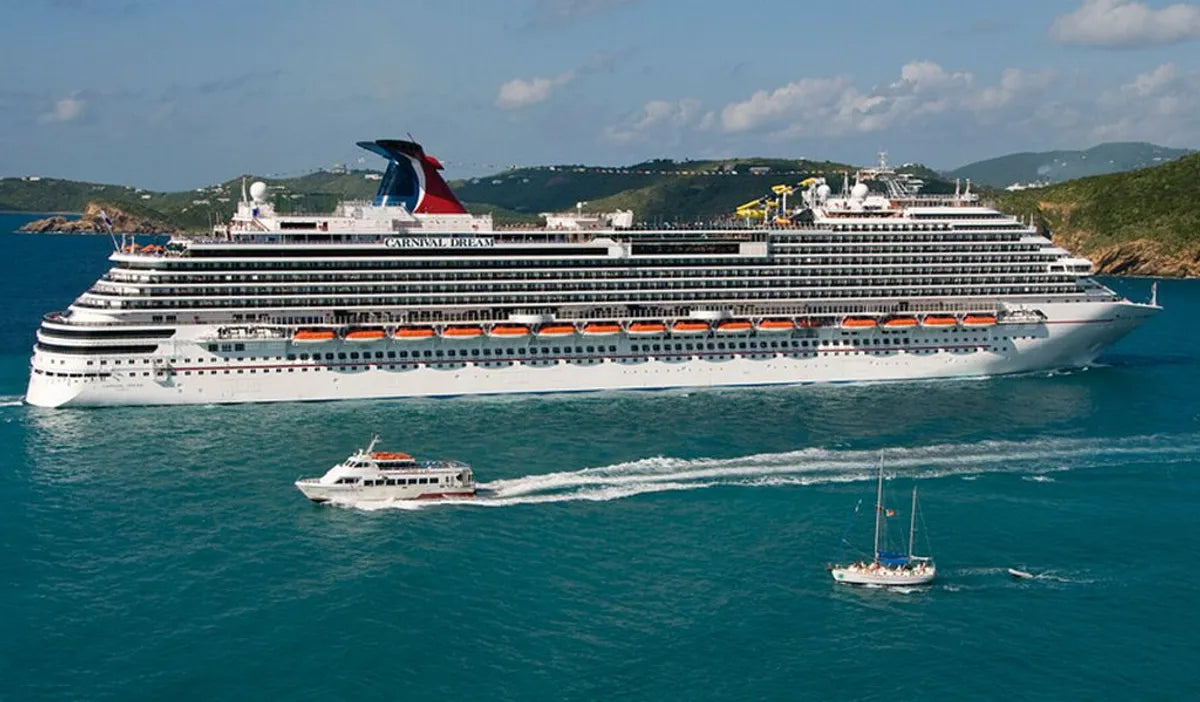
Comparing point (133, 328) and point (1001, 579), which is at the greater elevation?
point (133, 328)

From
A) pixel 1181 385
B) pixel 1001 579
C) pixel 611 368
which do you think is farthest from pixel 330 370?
pixel 1181 385

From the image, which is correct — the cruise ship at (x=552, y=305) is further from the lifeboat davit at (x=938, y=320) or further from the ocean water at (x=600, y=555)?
the ocean water at (x=600, y=555)

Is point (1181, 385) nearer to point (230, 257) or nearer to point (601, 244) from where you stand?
point (601, 244)

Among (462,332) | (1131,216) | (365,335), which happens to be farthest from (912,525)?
(1131,216)

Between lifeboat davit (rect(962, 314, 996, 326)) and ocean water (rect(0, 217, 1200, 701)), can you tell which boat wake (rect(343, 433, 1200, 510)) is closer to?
ocean water (rect(0, 217, 1200, 701))

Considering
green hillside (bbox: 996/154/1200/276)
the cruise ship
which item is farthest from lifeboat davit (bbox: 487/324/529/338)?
green hillside (bbox: 996/154/1200/276)

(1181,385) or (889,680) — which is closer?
(889,680)

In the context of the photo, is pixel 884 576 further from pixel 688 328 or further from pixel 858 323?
pixel 858 323

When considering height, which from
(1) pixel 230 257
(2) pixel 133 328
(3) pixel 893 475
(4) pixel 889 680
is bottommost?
(4) pixel 889 680
